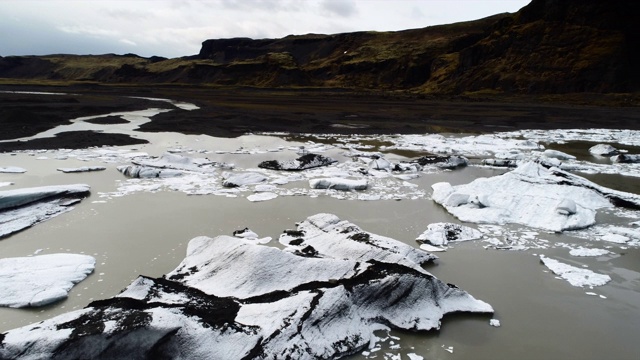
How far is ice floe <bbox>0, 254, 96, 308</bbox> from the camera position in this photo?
15.8ft

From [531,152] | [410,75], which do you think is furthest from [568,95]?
[531,152]

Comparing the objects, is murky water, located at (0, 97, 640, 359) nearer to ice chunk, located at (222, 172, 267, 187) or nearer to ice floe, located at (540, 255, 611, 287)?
ice floe, located at (540, 255, 611, 287)

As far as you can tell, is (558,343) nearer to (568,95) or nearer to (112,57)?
(568,95)

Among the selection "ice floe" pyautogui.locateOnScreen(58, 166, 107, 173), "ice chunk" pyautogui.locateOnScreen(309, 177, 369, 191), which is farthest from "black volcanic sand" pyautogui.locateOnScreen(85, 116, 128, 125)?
"ice chunk" pyautogui.locateOnScreen(309, 177, 369, 191)

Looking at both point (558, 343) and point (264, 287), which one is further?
point (264, 287)

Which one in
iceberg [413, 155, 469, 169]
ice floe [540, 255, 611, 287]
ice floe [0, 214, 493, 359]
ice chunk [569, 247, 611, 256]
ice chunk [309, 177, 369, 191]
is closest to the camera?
ice floe [0, 214, 493, 359]

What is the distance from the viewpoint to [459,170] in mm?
13195

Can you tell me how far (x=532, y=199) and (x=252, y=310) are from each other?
270 inches

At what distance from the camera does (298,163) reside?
1277 cm

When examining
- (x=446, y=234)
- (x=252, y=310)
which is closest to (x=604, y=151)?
(x=446, y=234)

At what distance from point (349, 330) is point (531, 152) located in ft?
48.4

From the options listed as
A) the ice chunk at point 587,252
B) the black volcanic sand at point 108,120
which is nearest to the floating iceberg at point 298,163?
the ice chunk at point 587,252

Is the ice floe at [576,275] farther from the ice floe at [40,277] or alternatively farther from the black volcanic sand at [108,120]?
the black volcanic sand at [108,120]

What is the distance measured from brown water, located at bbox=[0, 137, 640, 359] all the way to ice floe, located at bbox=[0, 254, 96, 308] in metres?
0.12
